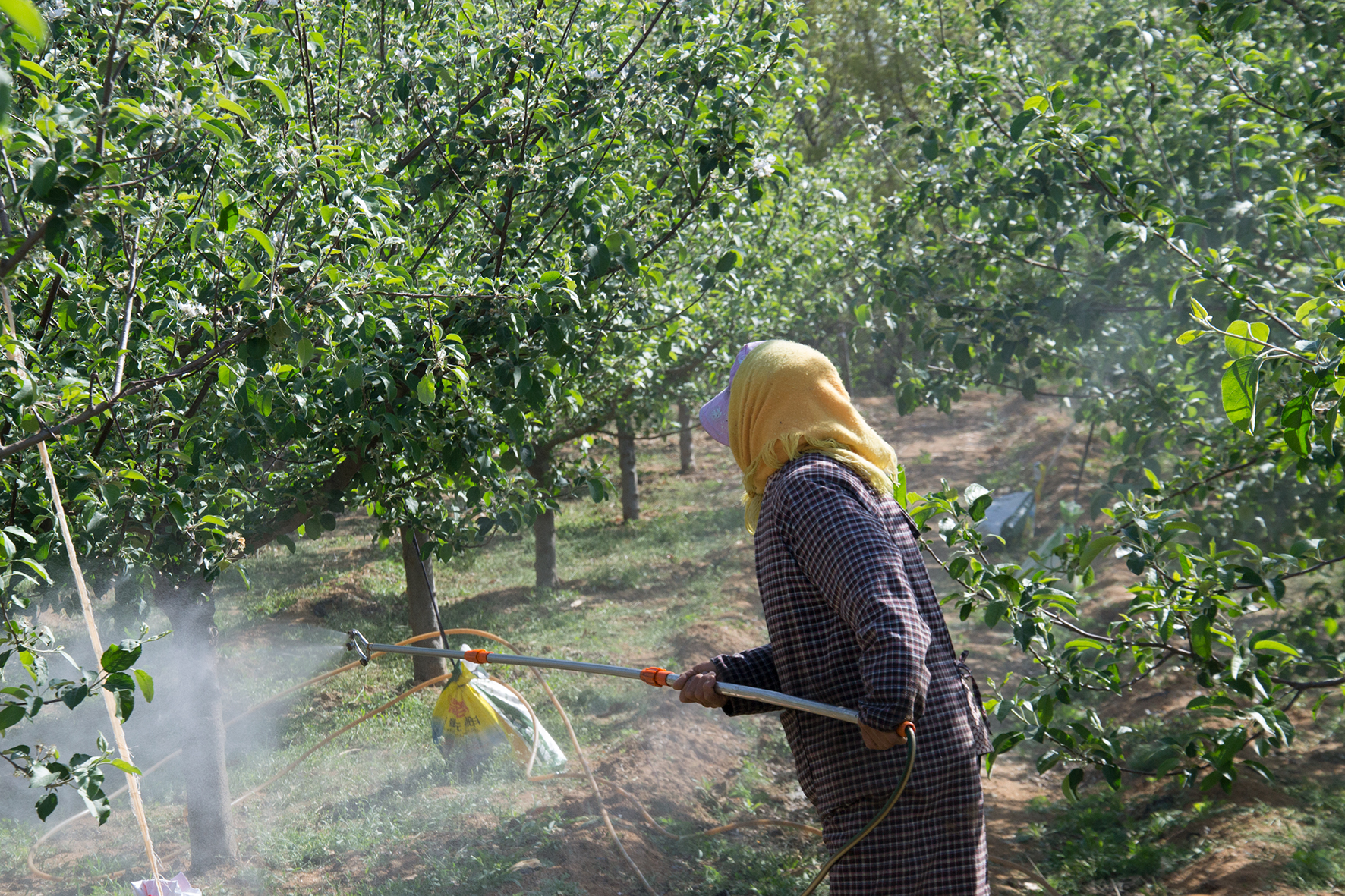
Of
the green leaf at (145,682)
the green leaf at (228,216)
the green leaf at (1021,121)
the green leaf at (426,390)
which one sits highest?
the green leaf at (1021,121)

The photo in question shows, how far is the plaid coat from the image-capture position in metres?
2.02

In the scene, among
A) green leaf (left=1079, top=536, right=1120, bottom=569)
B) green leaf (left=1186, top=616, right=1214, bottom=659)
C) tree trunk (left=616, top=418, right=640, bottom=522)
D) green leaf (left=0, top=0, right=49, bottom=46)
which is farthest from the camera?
tree trunk (left=616, top=418, right=640, bottom=522)

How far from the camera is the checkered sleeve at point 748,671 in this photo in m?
2.54

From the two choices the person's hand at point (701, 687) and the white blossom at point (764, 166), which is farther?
the white blossom at point (764, 166)

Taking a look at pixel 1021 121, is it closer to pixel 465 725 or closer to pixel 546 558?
pixel 465 725

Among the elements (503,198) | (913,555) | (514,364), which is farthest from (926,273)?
(913,555)

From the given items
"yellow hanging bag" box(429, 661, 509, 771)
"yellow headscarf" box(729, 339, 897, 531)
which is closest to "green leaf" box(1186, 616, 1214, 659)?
"yellow headscarf" box(729, 339, 897, 531)

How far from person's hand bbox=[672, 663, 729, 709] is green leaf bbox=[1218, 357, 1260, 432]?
4.52 feet

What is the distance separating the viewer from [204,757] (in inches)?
171

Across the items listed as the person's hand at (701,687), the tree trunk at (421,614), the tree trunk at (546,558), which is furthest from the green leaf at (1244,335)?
the tree trunk at (546,558)

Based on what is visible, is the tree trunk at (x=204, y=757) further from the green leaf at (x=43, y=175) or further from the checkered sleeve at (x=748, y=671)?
the green leaf at (x=43, y=175)

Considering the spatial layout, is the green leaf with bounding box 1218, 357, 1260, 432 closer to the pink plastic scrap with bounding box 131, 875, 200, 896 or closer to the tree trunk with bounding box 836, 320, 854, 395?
the pink plastic scrap with bounding box 131, 875, 200, 896

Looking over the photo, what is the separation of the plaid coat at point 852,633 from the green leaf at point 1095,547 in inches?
28.8

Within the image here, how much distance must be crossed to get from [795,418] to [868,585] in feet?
1.57
